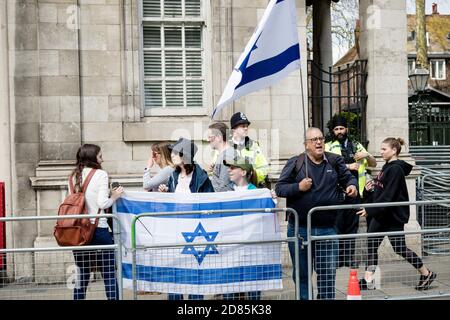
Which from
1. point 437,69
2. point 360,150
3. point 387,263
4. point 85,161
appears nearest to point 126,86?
point 85,161

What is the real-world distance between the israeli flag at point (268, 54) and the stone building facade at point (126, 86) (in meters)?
3.45

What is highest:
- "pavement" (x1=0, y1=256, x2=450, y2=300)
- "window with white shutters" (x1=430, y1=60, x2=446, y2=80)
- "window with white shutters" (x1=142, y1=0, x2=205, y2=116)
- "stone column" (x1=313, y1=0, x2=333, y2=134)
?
"window with white shutters" (x1=430, y1=60, x2=446, y2=80)

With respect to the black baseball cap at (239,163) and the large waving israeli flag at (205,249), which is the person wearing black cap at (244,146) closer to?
the black baseball cap at (239,163)

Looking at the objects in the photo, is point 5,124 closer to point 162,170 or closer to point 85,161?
point 85,161

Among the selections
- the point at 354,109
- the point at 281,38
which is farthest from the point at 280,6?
the point at 354,109

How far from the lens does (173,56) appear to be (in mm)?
10828

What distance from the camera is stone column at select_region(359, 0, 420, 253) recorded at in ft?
36.6

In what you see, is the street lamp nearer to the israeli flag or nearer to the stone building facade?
the stone building facade

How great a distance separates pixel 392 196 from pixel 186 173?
280cm

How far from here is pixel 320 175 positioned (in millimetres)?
7398

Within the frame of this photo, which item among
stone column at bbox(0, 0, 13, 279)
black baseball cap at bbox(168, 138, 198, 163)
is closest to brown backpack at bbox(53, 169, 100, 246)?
black baseball cap at bbox(168, 138, 198, 163)

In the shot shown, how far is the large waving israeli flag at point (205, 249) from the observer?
7.04m

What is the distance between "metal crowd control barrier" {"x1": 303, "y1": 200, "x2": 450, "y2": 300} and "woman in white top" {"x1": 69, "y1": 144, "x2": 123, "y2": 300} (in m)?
2.09
